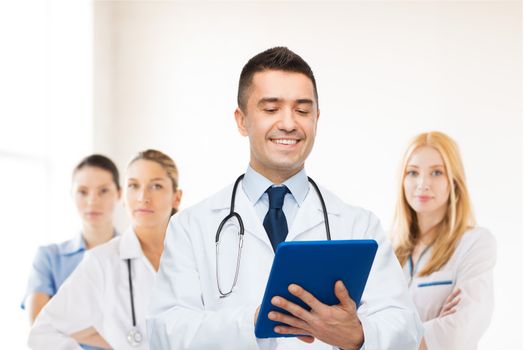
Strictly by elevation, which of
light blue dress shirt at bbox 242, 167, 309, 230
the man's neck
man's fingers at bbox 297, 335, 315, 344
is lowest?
man's fingers at bbox 297, 335, 315, 344

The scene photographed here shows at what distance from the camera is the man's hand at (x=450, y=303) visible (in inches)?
112

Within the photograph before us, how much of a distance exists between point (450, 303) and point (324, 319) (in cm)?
150

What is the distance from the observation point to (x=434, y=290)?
2945 mm

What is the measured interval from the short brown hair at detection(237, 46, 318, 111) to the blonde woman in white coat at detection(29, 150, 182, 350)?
118cm

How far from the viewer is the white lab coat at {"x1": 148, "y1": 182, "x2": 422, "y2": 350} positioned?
61.8 inches

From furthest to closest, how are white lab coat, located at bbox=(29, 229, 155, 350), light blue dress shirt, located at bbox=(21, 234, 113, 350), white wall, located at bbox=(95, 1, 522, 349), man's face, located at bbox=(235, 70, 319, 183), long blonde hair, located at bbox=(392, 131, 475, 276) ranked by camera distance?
white wall, located at bbox=(95, 1, 522, 349) < light blue dress shirt, located at bbox=(21, 234, 113, 350) < long blonde hair, located at bbox=(392, 131, 475, 276) < white lab coat, located at bbox=(29, 229, 155, 350) < man's face, located at bbox=(235, 70, 319, 183)

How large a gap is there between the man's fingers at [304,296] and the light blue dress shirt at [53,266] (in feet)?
7.37

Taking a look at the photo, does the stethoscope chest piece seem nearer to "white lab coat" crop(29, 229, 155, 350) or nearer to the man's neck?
"white lab coat" crop(29, 229, 155, 350)

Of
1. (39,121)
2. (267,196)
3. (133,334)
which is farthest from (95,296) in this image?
(39,121)

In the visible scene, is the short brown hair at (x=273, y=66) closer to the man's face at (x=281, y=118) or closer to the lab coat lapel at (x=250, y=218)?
the man's face at (x=281, y=118)

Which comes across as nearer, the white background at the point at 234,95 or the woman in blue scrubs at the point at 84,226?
the woman in blue scrubs at the point at 84,226

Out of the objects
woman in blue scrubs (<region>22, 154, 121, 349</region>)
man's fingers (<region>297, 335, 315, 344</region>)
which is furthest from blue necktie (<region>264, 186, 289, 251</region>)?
woman in blue scrubs (<region>22, 154, 121, 349</region>)

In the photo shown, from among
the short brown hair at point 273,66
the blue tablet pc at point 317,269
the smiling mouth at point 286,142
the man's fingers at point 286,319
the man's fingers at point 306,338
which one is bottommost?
the man's fingers at point 306,338

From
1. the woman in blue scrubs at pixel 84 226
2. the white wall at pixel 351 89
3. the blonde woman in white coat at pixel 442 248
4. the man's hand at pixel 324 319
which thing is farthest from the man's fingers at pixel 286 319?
the white wall at pixel 351 89
